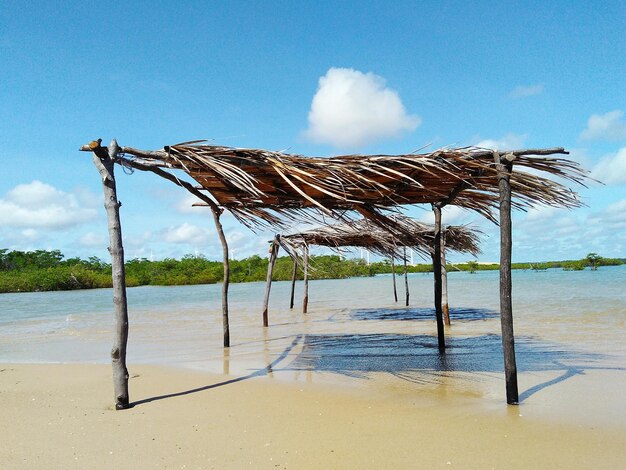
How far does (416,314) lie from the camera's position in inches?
554

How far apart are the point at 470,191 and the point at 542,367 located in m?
2.50

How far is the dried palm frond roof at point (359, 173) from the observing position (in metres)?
4.24

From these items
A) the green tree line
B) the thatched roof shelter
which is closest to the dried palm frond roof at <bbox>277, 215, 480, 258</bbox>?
the thatched roof shelter

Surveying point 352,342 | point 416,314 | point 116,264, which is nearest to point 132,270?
point 416,314

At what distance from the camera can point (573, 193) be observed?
441 centimetres

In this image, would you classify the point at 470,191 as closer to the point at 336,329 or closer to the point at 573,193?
the point at 573,193

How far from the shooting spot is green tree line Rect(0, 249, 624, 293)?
3984cm

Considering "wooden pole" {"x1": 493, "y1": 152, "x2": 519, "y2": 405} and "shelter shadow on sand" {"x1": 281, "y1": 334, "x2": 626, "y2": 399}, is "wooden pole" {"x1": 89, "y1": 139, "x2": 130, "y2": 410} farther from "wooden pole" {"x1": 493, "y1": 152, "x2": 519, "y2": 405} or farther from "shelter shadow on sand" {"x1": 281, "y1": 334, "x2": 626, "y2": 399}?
"wooden pole" {"x1": 493, "y1": 152, "x2": 519, "y2": 405}

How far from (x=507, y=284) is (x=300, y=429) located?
220 centimetres

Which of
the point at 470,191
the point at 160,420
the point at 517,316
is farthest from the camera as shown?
the point at 517,316

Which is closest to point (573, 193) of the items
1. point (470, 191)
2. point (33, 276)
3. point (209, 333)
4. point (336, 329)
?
point (470, 191)

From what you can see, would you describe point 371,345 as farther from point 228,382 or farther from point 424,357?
point 228,382

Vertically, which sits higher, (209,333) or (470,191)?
(470,191)

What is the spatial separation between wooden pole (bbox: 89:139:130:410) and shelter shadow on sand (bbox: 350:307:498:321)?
9336mm
